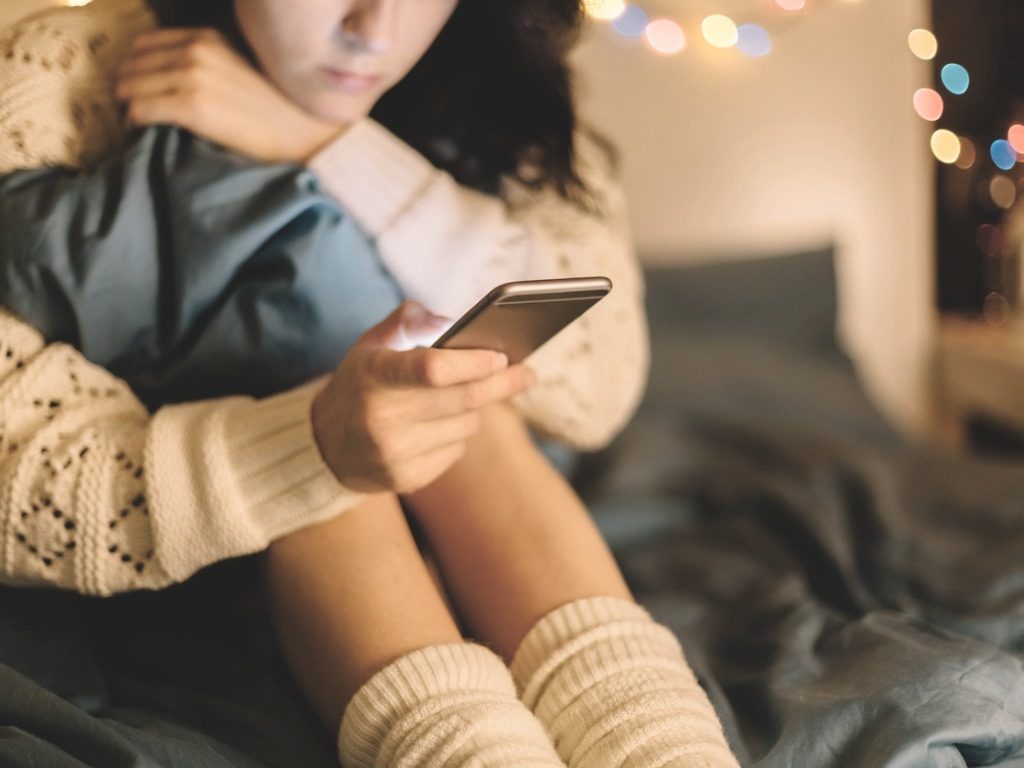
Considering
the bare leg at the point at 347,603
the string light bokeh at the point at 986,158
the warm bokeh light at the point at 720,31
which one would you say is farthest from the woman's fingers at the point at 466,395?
the string light bokeh at the point at 986,158

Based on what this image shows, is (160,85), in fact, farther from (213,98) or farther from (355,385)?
(355,385)

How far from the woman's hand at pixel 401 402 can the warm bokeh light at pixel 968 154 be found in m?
1.52

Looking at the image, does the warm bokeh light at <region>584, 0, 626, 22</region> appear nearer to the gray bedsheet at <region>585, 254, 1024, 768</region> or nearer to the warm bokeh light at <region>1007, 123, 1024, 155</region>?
the gray bedsheet at <region>585, 254, 1024, 768</region>

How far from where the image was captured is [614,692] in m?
0.57

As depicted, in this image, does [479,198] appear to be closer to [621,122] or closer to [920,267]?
[621,122]

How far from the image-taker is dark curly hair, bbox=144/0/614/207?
2.91 feet

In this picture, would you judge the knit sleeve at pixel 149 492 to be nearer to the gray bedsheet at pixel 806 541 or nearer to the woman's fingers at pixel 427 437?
the woman's fingers at pixel 427 437

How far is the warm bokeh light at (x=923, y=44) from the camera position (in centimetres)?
173

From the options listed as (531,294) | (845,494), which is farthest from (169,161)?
(845,494)

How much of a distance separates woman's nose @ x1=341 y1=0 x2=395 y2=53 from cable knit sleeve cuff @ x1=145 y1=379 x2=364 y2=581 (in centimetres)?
27

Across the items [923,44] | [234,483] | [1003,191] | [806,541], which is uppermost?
[923,44]

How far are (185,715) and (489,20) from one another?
0.63m

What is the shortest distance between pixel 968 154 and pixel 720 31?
559mm

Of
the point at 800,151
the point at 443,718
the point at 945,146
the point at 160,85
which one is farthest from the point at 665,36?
the point at 443,718
